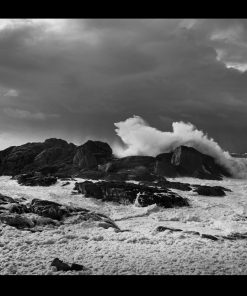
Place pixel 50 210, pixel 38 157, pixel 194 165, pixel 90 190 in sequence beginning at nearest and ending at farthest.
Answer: pixel 50 210
pixel 90 190
pixel 194 165
pixel 38 157

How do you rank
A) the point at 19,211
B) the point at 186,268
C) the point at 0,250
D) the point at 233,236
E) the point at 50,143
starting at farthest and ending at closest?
the point at 50,143 < the point at 19,211 < the point at 233,236 < the point at 0,250 < the point at 186,268

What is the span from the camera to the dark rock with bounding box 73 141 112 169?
69562 millimetres

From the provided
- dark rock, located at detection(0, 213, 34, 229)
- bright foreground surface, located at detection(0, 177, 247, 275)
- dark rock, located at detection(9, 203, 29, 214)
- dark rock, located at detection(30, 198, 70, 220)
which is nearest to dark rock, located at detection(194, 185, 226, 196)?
bright foreground surface, located at detection(0, 177, 247, 275)

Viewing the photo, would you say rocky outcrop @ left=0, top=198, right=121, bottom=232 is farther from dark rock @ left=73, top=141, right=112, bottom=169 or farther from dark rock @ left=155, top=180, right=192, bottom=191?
dark rock @ left=73, top=141, right=112, bottom=169

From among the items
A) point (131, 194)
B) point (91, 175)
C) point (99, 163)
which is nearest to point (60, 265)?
point (131, 194)

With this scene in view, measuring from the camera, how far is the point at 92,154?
2889 inches

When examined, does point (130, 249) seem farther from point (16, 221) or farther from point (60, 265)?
point (16, 221)

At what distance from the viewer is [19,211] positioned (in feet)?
93.4

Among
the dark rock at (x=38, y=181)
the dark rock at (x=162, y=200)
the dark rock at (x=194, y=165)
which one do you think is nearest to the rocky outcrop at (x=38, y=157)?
the dark rock at (x=38, y=181)

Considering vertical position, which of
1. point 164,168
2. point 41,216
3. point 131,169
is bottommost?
point 41,216
